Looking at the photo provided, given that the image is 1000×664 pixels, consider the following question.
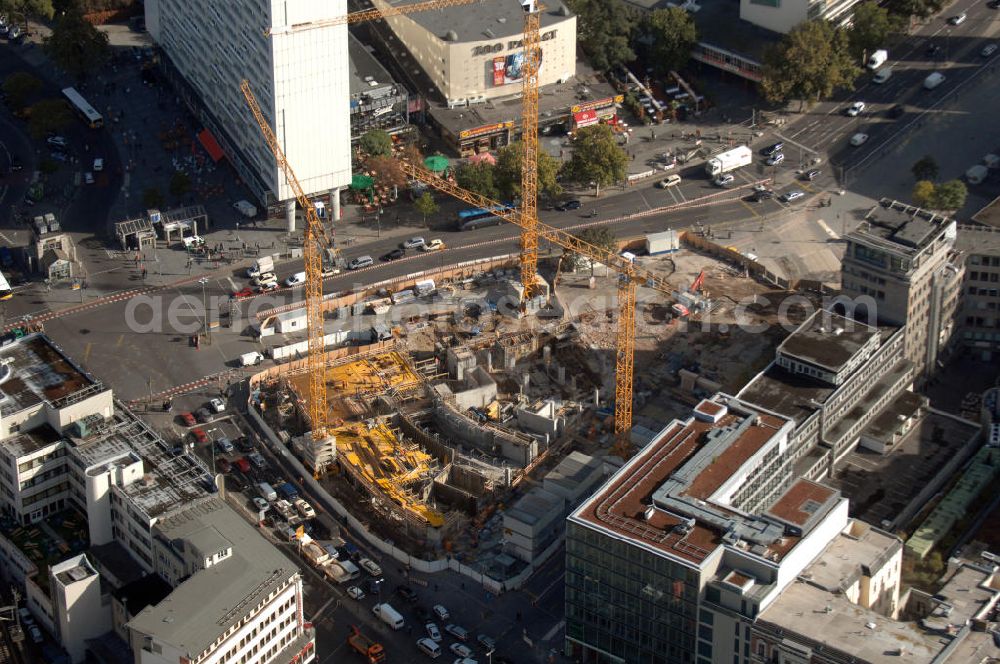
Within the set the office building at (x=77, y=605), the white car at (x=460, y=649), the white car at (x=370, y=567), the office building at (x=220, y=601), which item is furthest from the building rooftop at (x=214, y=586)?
the white car at (x=460, y=649)

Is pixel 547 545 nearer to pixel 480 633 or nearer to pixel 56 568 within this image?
pixel 480 633

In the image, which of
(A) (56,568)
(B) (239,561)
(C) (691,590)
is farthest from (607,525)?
(A) (56,568)

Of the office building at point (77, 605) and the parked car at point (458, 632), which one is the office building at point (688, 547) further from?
the office building at point (77, 605)

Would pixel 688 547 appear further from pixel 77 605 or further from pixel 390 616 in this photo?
pixel 77 605

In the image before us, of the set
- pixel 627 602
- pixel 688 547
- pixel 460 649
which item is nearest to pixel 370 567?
pixel 460 649

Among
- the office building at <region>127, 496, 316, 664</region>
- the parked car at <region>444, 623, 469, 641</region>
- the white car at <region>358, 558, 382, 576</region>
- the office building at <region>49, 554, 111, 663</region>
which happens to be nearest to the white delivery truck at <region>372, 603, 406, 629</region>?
the parked car at <region>444, 623, 469, 641</region>
